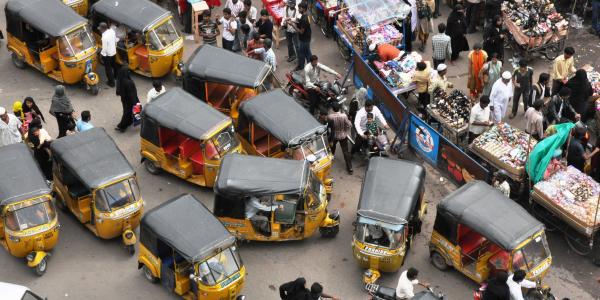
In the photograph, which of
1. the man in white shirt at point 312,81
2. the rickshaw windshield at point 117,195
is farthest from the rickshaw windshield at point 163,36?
the rickshaw windshield at point 117,195

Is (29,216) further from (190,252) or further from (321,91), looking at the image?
(321,91)

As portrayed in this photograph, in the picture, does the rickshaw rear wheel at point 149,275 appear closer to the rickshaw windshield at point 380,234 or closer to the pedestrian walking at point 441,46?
the rickshaw windshield at point 380,234

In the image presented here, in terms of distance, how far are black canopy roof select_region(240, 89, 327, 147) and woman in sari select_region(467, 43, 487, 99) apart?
5.04 m

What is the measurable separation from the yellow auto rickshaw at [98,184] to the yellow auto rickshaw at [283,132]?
120 inches

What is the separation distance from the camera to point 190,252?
17047 mm

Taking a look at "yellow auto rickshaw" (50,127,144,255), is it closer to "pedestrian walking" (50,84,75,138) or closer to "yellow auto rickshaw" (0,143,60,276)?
"yellow auto rickshaw" (0,143,60,276)

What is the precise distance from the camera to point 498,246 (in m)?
17.5

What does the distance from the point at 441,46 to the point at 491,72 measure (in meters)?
1.77

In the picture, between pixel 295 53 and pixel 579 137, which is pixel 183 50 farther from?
pixel 579 137

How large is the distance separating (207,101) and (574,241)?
29.4 ft

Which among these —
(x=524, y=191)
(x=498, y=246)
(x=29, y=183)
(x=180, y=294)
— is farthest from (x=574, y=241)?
(x=29, y=183)

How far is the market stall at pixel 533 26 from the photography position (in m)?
24.8

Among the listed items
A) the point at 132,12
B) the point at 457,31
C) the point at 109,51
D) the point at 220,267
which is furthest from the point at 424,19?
the point at 220,267

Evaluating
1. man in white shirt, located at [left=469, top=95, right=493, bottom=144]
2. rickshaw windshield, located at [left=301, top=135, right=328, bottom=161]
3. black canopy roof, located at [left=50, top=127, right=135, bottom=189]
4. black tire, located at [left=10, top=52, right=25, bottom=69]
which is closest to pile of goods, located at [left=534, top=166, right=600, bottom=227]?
man in white shirt, located at [left=469, top=95, right=493, bottom=144]
